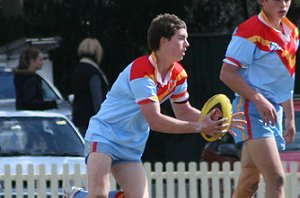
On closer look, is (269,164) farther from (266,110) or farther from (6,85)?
(6,85)

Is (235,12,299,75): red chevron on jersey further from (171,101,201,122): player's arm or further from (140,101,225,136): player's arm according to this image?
(140,101,225,136): player's arm

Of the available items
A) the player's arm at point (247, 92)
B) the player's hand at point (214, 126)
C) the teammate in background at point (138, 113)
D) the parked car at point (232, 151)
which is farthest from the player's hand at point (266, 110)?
the parked car at point (232, 151)

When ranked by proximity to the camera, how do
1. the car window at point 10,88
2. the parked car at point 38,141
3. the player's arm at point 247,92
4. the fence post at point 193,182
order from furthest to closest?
A: the car window at point 10,88, the parked car at point 38,141, the fence post at point 193,182, the player's arm at point 247,92

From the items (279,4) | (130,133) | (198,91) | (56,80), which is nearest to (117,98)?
(130,133)

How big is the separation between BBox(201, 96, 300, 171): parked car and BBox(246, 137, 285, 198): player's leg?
2847 mm

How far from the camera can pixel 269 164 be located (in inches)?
302

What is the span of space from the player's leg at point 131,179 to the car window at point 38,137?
4368 mm

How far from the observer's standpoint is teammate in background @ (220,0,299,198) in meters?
7.71

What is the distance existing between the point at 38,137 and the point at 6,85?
434 cm

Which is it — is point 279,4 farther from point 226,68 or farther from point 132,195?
point 132,195

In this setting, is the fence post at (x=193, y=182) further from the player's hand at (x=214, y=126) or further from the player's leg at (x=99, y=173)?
the player's hand at (x=214, y=126)

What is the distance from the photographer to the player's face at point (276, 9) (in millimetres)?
7773

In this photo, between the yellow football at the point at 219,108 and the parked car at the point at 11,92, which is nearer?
the yellow football at the point at 219,108

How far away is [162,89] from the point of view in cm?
741
